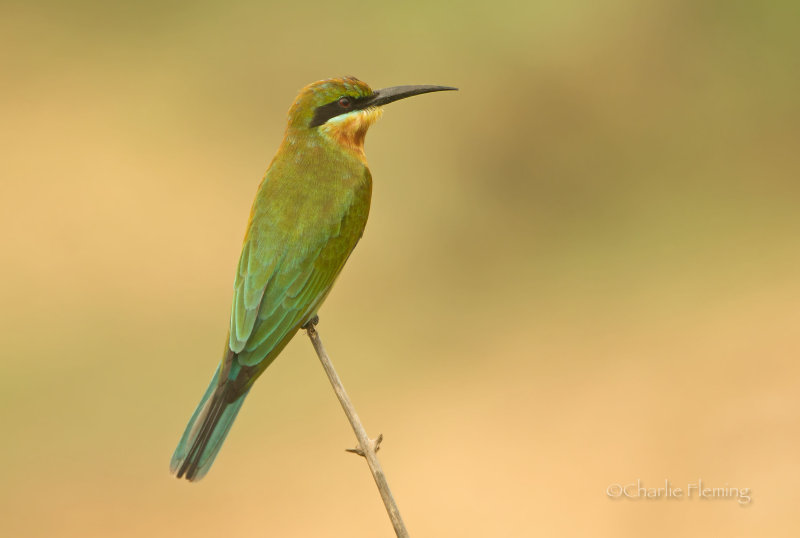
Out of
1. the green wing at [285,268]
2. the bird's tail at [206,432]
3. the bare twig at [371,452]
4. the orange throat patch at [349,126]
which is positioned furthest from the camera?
the orange throat patch at [349,126]

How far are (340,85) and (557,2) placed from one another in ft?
14.3

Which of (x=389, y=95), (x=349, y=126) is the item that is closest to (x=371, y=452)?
(x=349, y=126)

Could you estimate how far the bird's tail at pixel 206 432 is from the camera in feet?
6.89

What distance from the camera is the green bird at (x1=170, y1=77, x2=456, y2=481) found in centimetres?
220

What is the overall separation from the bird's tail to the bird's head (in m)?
0.79

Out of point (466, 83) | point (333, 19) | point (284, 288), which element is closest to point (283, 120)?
point (333, 19)

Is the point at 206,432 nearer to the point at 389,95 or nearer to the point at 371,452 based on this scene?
the point at 371,452

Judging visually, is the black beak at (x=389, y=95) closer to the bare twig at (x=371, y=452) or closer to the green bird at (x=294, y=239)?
the green bird at (x=294, y=239)

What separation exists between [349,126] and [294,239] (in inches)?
15.9

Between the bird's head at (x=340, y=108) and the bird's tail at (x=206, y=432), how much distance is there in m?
0.79

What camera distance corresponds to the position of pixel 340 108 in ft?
8.54

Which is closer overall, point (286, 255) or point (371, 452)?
point (371, 452)

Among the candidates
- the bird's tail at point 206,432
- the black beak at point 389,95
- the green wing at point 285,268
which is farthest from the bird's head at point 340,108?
the bird's tail at point 206,432

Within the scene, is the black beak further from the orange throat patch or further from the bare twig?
the bare twig
